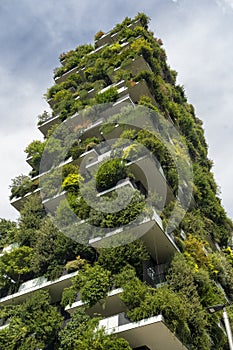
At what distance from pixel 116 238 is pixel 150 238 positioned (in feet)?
6.22

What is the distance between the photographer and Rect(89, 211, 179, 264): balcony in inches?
778

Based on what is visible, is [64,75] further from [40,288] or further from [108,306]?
[108,306]

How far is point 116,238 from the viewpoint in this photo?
1978 cm

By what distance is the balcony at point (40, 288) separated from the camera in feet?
68.8

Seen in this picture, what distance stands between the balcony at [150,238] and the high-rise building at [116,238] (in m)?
0.05

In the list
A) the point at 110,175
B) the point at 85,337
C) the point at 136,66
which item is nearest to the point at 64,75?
the point at 136,66

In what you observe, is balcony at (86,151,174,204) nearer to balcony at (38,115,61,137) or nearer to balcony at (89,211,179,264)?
balcony at (89,211,179,264)

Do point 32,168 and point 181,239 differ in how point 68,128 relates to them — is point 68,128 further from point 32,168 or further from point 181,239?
point 181,239

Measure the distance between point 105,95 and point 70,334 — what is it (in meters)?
18.1

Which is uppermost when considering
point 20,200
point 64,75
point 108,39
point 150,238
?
point 108,39

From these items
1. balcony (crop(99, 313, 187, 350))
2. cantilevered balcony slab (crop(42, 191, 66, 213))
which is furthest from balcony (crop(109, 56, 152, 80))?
balcony (crop(99, 313, 187, 350))

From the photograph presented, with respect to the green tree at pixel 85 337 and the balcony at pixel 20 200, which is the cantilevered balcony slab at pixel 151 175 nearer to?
the balcony at pixel 20 200

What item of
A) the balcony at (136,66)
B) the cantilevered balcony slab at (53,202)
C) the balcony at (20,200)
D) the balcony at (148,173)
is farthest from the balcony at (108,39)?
the cantilevered balcony slab at (53,202)

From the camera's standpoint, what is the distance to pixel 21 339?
1880 cm
